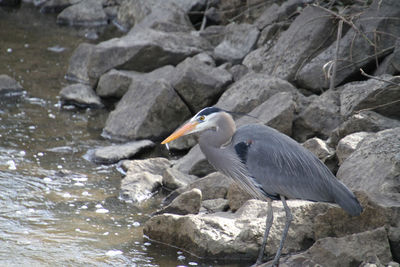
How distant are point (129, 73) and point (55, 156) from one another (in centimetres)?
236

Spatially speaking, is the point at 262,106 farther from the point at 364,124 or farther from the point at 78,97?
the point at 78,97

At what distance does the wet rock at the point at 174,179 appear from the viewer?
6367 millimetres

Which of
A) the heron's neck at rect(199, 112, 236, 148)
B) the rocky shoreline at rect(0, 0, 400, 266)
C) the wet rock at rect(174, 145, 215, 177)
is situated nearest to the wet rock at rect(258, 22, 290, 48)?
the rocky shoreline at rect(0, 0, 400, 266)

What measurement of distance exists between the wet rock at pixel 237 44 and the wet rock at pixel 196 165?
10.4ft

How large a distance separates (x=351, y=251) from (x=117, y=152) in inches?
143

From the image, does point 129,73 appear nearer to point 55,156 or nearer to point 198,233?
point 55,156

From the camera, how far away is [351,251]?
427 cm

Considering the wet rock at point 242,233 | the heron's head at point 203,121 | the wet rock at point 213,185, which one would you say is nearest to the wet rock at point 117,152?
the wet rock at point 213,185

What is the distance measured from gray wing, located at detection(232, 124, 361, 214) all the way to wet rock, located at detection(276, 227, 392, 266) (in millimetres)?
334

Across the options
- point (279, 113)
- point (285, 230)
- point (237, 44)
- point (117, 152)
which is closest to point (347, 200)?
point (285, 230)

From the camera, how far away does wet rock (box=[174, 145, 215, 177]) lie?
21.7 feet

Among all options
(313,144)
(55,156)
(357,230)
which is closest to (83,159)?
(55,156)

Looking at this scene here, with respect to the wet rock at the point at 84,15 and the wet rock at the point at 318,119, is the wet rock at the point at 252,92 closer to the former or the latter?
the wet rock at the point at 318,119

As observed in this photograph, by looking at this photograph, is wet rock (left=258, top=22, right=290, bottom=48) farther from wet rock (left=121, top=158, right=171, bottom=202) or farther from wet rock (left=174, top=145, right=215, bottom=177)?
wet rock (left=121, top=158, right=171, bottom=202)
